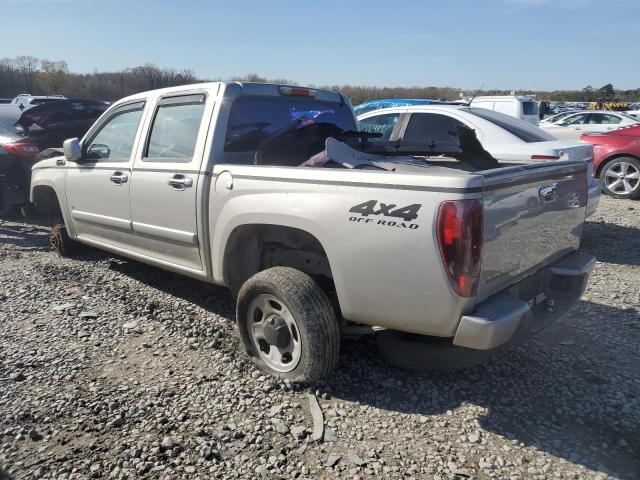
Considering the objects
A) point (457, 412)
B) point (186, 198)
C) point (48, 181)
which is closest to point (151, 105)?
point (186, 198)

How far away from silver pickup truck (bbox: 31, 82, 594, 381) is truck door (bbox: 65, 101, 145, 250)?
0.07 feet

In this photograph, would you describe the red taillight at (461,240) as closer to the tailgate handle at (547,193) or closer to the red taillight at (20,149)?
the tailgate handle at (547,193)

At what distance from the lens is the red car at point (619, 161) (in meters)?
9.46

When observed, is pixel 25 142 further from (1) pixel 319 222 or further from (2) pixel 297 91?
(1) pixel 319 222

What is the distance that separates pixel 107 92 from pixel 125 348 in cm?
5554

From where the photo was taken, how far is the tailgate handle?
9.85 ft

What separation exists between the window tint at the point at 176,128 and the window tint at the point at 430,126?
12.9 ft

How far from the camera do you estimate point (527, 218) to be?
9.53ft

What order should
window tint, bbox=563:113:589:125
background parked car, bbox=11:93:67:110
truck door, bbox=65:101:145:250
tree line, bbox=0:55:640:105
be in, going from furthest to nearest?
tree line, bbox=0:55:640:105 < window tint, bbox=563:113:589:125 < background parked car, bbox=11:93:67:110 < truck door, bbox=65:101:145:250

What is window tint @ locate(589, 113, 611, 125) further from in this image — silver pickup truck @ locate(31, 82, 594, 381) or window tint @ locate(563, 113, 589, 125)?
silver pickup truck @ locate(31, 82, 594, 381)

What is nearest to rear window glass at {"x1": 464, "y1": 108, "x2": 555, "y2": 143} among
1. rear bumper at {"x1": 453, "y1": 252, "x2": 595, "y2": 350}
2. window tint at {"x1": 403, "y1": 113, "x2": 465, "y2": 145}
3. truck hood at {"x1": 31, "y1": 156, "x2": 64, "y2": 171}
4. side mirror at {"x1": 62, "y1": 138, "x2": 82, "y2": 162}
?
window tint at {"x1": 403, "y1": 113, "x2": 465, "y2": 145}

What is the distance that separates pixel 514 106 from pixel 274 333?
12.3 m

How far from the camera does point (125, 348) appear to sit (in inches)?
153

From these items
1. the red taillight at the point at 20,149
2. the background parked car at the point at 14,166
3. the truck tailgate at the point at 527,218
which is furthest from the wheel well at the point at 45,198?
the truck tailgate at the point at 527,218
